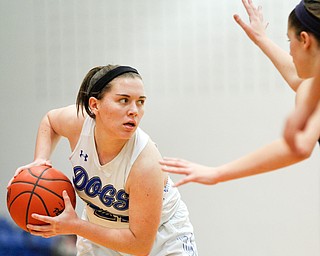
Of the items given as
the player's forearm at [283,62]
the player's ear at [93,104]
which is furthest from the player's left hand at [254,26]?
the player's ear at [93,104]

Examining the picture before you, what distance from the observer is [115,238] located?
253cm

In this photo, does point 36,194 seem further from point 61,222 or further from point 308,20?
point 308,20

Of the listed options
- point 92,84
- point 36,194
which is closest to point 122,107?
point 92,84

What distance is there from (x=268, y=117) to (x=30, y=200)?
6.30 feet

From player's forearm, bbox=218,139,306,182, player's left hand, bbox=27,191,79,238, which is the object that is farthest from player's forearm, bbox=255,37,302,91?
player's left hand, bbox=27,191,79,238

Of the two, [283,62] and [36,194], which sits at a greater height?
[283,62]

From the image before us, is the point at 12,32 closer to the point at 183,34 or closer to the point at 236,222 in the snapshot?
the point at 183,34

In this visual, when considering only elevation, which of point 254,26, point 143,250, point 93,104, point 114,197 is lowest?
point 143,250

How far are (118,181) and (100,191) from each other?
108mm

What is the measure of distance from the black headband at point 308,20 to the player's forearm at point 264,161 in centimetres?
44

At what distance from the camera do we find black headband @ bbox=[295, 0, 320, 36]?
1854 millimetres

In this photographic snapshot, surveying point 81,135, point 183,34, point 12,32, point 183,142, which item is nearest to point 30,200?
→ point 81,135

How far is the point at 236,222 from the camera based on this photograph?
3.97 meters

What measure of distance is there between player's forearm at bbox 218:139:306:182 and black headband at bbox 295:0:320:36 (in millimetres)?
442
